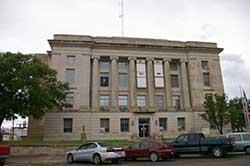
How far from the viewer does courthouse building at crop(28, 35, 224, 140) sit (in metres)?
44.2

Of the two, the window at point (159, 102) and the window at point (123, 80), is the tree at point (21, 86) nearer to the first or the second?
the window at point (123, 80)

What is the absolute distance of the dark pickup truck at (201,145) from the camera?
19266 millimetres

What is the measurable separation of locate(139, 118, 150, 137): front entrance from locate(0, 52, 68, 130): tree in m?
18.8

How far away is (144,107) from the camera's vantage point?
47.3 m

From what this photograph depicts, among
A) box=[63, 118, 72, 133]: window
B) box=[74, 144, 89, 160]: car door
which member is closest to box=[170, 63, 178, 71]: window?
box=[63, 118, 72, 133]: window

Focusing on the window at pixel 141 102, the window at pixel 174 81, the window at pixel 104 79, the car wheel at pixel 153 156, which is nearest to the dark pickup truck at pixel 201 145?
the car wheel at pixel 153 156

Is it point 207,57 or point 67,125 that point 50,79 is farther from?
point 207,57

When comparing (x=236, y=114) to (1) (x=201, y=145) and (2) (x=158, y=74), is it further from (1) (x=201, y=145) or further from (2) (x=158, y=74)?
(1) (x=201, y=145)

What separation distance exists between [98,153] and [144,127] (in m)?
28.8

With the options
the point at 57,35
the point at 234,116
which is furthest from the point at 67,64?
the point at 234,116

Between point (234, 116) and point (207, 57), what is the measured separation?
1610cm

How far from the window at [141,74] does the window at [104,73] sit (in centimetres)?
548

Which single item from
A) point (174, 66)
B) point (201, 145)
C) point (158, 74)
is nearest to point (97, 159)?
point (201, 145)

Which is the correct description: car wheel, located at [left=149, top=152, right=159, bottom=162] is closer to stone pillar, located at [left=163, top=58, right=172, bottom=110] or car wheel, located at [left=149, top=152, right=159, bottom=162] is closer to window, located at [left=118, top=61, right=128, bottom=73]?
stone pillar, located at [left=163, top=58, right=172, bottom=110]
